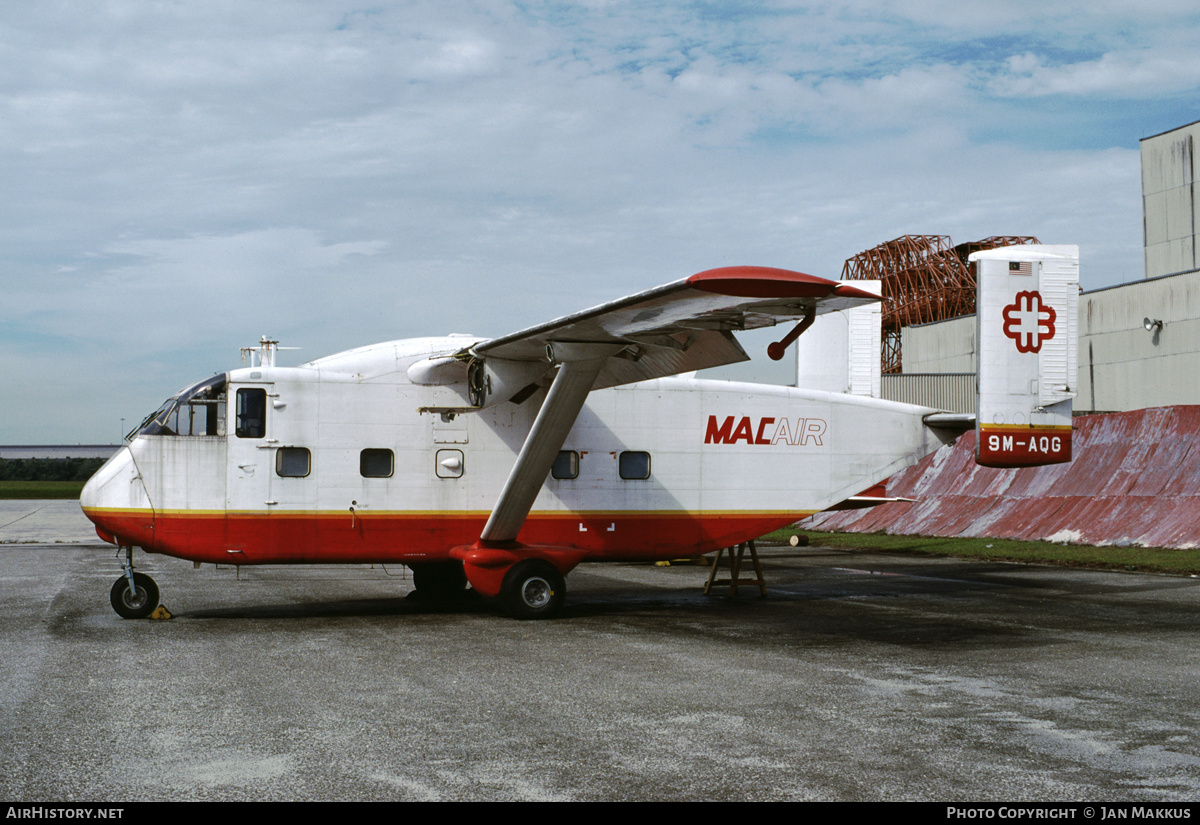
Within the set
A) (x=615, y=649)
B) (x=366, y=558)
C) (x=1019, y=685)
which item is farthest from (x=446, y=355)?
(x=1019, y=685)

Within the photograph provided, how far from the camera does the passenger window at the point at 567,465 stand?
46.2ft

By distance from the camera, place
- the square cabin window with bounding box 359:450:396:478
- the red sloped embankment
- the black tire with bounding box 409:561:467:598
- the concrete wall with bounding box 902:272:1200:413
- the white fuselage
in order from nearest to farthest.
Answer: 1. the white fuselage
2. the square cabin window with bounding box 359:450:396:478
3. the black tire with bounding box 409:561:467:598
4. the red sloped embankment
5. the concrete wall with bounding box 902:272:1200:413

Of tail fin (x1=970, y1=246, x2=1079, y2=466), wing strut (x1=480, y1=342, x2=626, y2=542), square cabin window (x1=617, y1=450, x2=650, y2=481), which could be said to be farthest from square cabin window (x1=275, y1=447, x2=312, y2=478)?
tail fin (x1=970, y1=246, x2=1079, y2=466)

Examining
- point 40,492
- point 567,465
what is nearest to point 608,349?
point 567,465

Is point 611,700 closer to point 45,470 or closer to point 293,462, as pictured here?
point 293,462

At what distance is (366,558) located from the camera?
1327cm

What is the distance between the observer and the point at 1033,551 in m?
22.6

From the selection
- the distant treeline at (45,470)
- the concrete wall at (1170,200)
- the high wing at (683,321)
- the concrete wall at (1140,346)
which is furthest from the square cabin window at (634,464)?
the distant treeline at (45,470)

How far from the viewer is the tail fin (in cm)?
1391

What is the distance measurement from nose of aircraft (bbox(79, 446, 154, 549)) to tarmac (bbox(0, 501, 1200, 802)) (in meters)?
1.13

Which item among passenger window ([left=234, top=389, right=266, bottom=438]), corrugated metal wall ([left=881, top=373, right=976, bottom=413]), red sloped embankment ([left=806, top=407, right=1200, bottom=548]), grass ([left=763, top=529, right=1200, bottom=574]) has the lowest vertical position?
grass ([left=763, top=529, right=1200, bottom=574])

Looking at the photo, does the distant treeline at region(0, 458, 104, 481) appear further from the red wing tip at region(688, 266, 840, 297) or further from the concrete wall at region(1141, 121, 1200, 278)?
the red wing tip at region(688, 266, 840, 297)

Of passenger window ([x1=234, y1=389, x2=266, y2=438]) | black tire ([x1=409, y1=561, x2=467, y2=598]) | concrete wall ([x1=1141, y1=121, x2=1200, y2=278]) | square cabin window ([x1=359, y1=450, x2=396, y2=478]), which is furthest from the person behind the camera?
concrete wall ([x1=1141, y1=121, x2=1200, y2=278])

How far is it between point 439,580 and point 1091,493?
58.6ft
